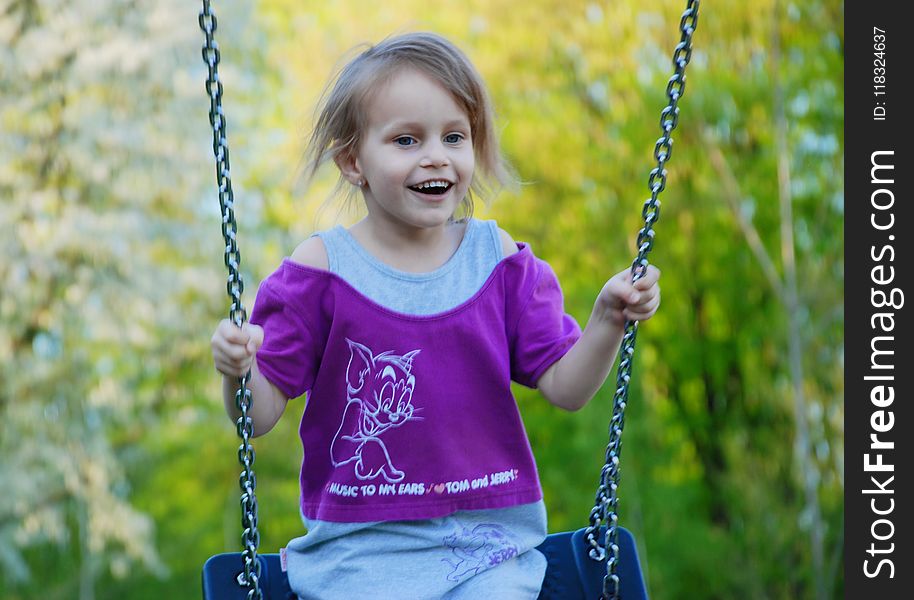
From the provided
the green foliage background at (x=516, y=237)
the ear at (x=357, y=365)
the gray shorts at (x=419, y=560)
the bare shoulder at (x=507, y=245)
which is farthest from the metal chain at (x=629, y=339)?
the green foliage background at (x=516, y=237)

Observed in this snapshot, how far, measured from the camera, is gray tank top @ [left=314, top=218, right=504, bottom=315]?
77.9 inches

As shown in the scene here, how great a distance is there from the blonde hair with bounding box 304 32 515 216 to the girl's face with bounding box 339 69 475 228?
2 cm

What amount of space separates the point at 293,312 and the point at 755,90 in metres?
7.84

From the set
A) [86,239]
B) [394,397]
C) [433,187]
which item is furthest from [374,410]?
[86,239]

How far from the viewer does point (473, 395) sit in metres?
1.96

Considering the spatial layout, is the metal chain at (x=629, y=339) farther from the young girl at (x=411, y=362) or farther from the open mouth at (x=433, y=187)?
the open mouth at (x=433, y=187)

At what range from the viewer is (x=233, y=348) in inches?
70.0

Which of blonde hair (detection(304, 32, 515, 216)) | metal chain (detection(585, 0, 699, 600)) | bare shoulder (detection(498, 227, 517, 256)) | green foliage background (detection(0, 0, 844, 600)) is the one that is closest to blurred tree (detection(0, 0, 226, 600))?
green foliage background (detection(0, 0, 844, 600))

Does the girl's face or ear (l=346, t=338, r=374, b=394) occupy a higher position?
the girl's face

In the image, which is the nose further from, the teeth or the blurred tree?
the blurred tree
